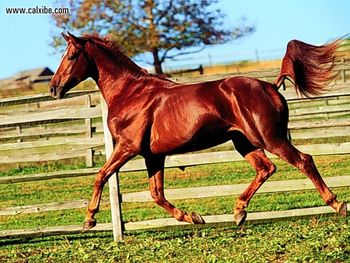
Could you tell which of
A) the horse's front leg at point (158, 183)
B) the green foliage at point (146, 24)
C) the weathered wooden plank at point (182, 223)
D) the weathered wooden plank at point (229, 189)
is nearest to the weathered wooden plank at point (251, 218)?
the weathered wooden plank at point (182, 223)

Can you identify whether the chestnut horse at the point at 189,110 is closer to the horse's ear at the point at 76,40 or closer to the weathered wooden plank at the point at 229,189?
the horse's ear at the point at 76,40

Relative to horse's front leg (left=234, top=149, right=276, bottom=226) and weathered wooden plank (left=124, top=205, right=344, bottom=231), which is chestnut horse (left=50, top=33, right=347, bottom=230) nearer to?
horse's front leg (left=234, top=149, right=276, bottom=226)

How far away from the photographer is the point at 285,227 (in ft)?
25.4

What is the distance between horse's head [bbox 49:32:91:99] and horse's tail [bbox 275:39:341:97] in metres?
2.03

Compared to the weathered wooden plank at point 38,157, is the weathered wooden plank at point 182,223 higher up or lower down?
lower down

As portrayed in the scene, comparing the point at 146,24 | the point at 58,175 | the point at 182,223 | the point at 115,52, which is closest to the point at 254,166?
the point at 182,223

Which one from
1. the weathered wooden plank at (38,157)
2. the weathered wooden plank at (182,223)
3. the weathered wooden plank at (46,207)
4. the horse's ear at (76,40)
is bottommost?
the weathered wooden plank at (182,223)

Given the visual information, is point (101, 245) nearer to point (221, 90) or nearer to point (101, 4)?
point (221, 90)

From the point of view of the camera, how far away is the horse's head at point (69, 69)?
7520mm

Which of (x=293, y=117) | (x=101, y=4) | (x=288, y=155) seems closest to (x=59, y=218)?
(x=288, y=155)

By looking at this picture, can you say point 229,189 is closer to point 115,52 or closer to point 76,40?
point 115,52

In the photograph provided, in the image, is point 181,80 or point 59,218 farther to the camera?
point 181,80

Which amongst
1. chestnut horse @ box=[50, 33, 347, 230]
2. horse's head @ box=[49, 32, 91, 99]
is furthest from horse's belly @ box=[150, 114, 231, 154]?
horse's head @ box=[49, 32, 91, 99]

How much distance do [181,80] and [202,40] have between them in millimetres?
16672
